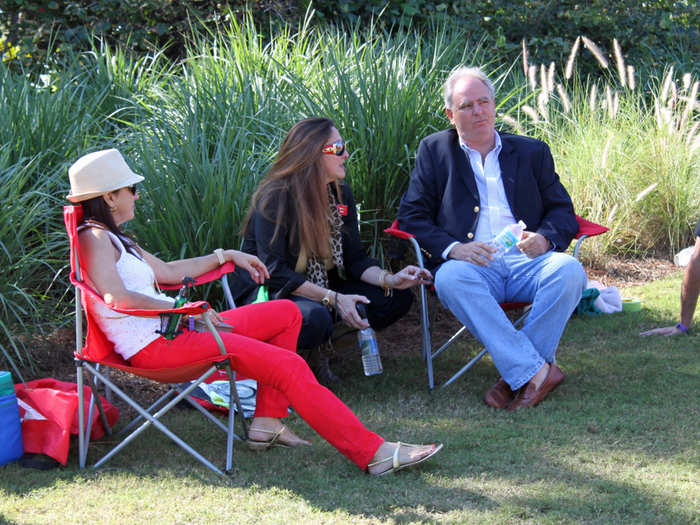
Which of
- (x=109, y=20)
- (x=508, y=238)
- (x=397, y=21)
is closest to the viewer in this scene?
(x=508, y=238)

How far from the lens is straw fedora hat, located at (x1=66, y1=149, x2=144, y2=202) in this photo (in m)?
3.17

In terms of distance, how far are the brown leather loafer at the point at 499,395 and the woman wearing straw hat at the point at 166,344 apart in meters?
0.80

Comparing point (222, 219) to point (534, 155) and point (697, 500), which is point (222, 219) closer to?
point (534, 155)

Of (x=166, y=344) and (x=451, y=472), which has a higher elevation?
(x=166, y=344)

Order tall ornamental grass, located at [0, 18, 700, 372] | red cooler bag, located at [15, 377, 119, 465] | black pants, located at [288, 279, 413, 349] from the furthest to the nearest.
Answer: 1. tall ornamental grass, located at [0, 18, 700, 372]
2. black pants, located at [288, 279, 413, 349]
3. red cooler bag, located at [15, 377, 119, 465]

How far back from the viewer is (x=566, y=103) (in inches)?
249

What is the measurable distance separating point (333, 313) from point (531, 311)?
0.88 m

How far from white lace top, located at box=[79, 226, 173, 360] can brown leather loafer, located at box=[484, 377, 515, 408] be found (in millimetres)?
1504

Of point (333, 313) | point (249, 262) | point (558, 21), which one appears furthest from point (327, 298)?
point (558, 21)

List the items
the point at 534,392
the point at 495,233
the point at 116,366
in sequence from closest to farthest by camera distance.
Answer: the point at 116,366 < the point at 534,392 < the point at 495,233

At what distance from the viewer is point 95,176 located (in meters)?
3.18

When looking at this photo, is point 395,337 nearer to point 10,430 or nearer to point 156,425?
point 156,425

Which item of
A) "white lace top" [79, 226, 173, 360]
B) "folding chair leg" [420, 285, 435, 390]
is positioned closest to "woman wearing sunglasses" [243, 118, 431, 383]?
"folding chair leg" [420, 285, 435, 390]

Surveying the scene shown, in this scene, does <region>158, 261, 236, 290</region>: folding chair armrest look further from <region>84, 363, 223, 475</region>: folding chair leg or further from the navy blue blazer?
the navy blue blazer
